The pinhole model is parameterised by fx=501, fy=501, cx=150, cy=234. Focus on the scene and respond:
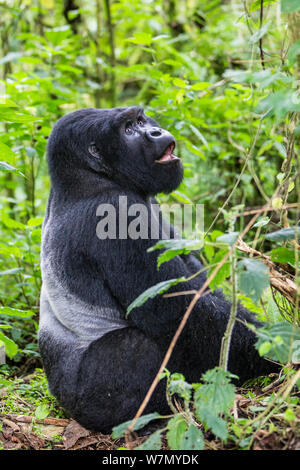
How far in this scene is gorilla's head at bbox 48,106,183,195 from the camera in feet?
10.3

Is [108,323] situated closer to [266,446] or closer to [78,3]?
[266,446]

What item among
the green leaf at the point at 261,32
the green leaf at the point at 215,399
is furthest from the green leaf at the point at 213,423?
the green leaf at the point at 261,32

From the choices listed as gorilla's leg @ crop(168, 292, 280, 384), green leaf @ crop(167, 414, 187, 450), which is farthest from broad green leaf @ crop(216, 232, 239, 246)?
gorilla's leg @ crop(168, 292, 280, 384)

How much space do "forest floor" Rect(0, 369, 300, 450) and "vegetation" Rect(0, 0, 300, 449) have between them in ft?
0.03

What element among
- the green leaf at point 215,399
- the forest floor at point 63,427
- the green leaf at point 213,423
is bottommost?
the forest floor at point 63,427

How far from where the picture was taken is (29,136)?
4.48 m

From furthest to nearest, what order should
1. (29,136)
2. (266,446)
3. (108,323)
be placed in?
(29,136) < (108,323) < (266,446)

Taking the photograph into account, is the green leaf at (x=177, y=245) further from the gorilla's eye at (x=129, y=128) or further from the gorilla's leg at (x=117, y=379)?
the gorilla's eye at (x=129, y=128)

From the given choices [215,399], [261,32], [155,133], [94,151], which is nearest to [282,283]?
[215,399]

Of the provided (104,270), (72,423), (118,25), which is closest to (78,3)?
(118,25)

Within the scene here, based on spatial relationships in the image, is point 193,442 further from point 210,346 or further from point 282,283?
point 210,346

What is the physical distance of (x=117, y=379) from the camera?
2.85 metres

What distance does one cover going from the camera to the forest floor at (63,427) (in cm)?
197
